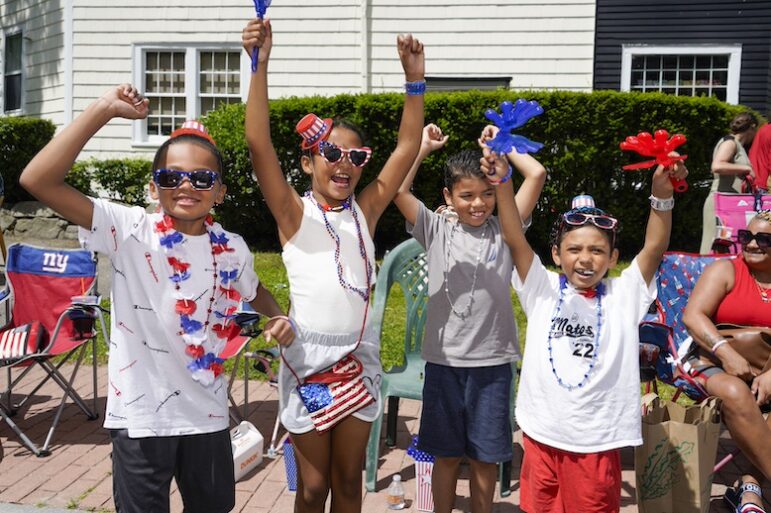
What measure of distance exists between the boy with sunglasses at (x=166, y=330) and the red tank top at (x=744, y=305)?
2531 millimetres

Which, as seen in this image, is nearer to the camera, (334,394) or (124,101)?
(124,101)

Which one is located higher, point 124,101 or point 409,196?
point 124,101

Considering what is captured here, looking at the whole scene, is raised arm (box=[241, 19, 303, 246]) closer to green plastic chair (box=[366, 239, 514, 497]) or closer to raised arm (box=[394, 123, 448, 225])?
raised arm (box=[394, 123, 448, 225])

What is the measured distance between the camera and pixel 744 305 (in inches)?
151

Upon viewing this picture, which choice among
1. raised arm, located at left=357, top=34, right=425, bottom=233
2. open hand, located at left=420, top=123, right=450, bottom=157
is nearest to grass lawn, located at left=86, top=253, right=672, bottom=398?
open hand, located at left=420, top=123, right=450, bottom=157

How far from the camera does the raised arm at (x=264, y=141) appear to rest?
2.50 meters

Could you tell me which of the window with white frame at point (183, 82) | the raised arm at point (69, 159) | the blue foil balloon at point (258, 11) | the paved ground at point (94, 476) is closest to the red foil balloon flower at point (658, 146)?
the blue foil balloon at point (258, 11)

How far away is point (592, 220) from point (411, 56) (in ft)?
3.12

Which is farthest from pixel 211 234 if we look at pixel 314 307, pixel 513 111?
pixel 513 111

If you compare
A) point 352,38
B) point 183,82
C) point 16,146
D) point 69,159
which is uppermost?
point 352,38

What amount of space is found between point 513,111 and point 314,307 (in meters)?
0.99

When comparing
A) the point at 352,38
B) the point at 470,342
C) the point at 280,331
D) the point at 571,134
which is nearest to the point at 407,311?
the point at 470,342

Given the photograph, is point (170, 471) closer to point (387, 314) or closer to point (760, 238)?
point (760, 238)

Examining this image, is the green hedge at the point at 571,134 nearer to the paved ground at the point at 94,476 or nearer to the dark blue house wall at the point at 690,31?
the dark blue house wall at the point at 690,31
